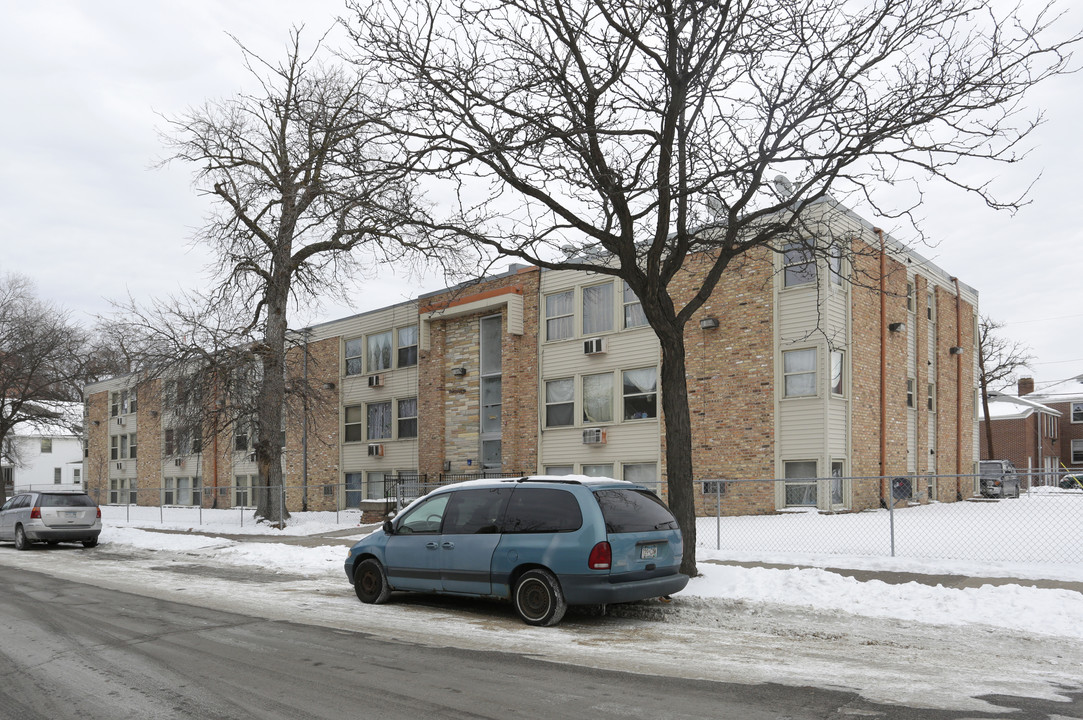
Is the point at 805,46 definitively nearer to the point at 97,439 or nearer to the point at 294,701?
the point at 294,701

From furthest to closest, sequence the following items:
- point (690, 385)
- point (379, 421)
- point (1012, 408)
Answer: point (1012, 408) < point (379, 421) < point (690, 385)

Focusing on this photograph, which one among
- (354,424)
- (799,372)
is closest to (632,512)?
(799,372)

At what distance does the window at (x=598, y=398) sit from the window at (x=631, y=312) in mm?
1605

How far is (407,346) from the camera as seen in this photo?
101ft

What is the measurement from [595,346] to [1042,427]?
47.3 m

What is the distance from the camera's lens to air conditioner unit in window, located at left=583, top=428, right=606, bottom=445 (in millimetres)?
24125

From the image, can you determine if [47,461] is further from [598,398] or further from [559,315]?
[598,398]

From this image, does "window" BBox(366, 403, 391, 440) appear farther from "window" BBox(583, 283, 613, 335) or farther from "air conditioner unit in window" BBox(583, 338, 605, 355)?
"air conditioner unit in window" BBox(583, 338, 605, 355)

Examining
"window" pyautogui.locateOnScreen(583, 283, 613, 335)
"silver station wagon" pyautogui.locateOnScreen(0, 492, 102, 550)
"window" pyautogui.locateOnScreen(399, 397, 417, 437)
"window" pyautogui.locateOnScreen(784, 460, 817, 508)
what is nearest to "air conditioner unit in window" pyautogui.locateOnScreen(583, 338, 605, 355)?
"window" pyautogui.locateOnScreen(583, 283, 613, 335)

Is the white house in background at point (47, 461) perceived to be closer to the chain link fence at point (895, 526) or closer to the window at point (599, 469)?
the window at point (599, 469)

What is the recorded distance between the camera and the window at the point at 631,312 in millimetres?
23922

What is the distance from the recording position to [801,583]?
10.9 metres

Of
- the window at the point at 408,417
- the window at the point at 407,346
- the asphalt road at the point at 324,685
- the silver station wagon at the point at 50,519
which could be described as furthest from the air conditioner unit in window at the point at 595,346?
the asphalt road at the point at 324,685

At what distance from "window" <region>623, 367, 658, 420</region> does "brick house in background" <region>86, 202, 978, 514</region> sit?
5cm
